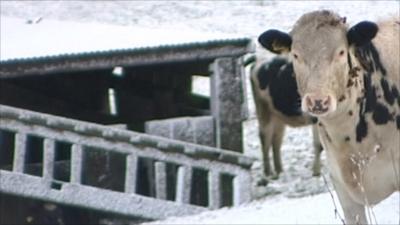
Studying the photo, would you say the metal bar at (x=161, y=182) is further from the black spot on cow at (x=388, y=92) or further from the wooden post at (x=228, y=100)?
the black spot on cow at (x=388, y=92)

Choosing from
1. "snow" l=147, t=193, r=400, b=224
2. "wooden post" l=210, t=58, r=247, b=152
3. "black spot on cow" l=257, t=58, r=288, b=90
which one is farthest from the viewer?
"black spot on cow" l=257, t=58, r=288, b=90

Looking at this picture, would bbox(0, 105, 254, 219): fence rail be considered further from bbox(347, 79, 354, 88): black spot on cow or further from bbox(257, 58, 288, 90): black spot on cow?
bbox(347, 79, 354, 88): black spot on cow

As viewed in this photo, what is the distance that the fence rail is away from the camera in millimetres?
13891

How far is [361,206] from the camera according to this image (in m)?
9.03

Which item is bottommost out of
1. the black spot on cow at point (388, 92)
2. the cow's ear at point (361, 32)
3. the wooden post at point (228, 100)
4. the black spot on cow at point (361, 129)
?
the wooden post at point (228, 100)

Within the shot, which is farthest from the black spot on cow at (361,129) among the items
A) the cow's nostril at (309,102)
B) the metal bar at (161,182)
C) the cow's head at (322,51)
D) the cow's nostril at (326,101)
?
the metal bar at (161,182)

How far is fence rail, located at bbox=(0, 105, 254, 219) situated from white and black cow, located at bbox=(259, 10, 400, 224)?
5042 mm

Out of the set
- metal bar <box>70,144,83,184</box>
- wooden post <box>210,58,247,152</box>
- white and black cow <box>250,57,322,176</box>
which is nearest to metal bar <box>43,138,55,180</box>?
metal bar <box>70,144,83,184</box>

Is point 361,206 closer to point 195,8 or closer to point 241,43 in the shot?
point 241,43

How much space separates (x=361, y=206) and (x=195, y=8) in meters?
8.92

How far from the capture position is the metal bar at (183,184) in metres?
14.1

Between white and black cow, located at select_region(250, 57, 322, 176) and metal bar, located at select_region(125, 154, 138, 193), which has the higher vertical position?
metal bar, located at select_region(125, 154, 138, 193)

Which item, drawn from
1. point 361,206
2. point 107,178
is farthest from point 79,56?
point 361,206

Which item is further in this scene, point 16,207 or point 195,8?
point 195,8
